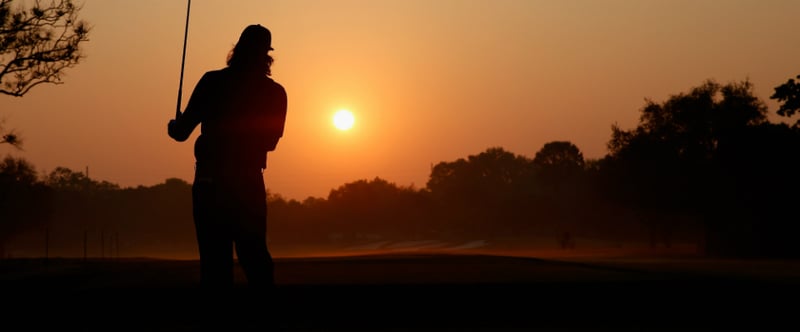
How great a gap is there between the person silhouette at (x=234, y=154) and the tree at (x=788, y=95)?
137 ft

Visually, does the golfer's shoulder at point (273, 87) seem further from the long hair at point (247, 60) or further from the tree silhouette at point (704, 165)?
the tree silhouette at point (704, 165)

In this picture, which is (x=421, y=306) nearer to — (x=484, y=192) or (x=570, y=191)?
(x=570, y=191)

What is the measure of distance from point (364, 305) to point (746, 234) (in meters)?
62.3

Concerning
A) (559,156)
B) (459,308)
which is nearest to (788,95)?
(459,308)

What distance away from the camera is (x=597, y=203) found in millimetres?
116938

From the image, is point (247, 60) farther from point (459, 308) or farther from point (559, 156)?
point (559, 156)

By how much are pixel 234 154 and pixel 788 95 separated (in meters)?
42.6

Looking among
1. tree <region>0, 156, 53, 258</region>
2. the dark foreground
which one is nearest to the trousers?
the dark foreground

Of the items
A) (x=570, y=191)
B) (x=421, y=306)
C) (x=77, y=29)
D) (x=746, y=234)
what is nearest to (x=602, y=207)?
(x=570, y=191)

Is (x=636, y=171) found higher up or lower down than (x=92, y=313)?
higher up

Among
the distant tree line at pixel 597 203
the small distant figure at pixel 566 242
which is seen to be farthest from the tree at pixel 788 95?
the small distant figure at pixel 566 242

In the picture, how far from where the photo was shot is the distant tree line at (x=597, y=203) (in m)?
67.4

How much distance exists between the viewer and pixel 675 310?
1059 cm

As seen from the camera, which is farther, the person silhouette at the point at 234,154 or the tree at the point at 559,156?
the tree at the point at 559,156
